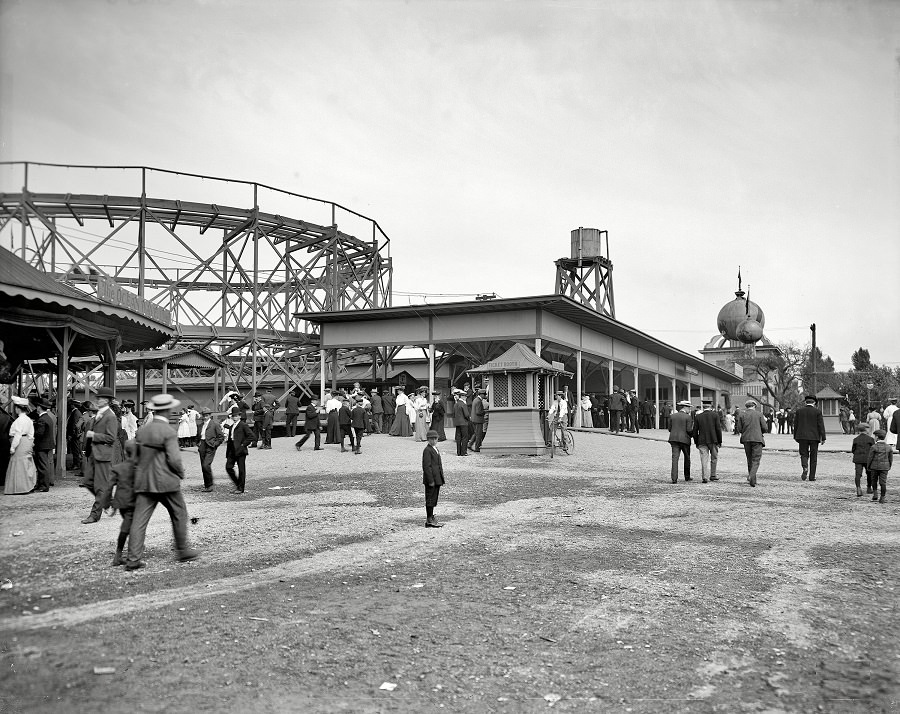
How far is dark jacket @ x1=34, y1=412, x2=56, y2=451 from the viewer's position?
1442cm

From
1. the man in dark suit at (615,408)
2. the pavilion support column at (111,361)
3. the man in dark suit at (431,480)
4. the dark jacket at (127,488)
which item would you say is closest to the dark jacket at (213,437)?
the man in dark suit at (431,480)

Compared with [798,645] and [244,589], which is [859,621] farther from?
[244,589]

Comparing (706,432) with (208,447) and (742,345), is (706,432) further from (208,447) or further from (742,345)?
(742,345)

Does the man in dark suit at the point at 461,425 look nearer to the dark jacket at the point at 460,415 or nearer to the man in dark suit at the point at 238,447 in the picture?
the dark jacket at the point at 460,415

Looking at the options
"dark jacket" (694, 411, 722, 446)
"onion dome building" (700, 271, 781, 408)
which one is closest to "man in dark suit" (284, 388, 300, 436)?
"dark jacket" (694, 411, 722, 446)

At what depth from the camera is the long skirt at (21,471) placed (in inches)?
545

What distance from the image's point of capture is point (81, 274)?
39.1 meters

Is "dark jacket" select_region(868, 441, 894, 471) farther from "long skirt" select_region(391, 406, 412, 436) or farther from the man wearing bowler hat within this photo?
"long skirt" select_region(391, 406, 412, 436)

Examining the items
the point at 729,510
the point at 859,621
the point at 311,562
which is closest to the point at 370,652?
the point at 311,562

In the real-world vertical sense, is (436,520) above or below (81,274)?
below

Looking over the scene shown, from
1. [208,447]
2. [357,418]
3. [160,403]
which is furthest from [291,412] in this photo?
[160,403]

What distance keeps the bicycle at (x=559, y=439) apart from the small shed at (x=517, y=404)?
327mm

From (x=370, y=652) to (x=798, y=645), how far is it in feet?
9.72

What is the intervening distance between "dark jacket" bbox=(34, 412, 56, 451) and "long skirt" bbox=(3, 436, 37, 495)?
408mm
